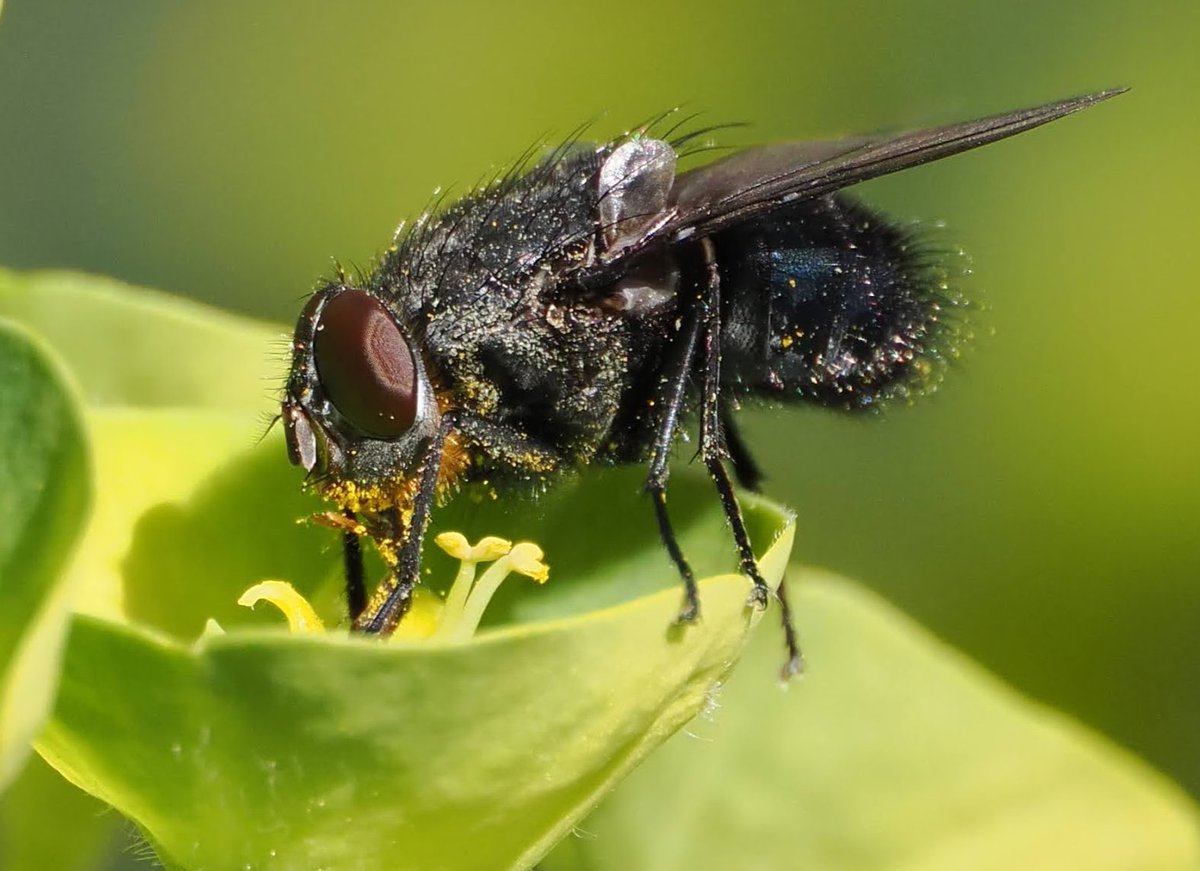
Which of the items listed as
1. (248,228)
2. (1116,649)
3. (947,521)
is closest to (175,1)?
(248,228)

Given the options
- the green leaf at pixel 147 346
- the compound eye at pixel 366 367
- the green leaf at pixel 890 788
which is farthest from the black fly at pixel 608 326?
the green leaf at pixel 147 346

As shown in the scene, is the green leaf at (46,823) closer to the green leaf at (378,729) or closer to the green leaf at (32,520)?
the green leaf at (378,729)

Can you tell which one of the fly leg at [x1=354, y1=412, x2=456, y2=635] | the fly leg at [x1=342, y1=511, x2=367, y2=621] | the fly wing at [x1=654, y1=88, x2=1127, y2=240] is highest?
the fly wing at [x1=654, y1=88, x2=1127, y2=240]

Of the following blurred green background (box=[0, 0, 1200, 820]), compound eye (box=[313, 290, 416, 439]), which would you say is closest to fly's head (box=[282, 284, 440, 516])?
compound eye (box=[313, 290, 416, 439])

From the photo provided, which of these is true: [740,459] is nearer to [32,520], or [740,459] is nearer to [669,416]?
[669,416]

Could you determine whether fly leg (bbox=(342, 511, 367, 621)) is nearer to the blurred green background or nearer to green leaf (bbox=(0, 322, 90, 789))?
green leaf (bbox=(0, 322, 90, 789))
